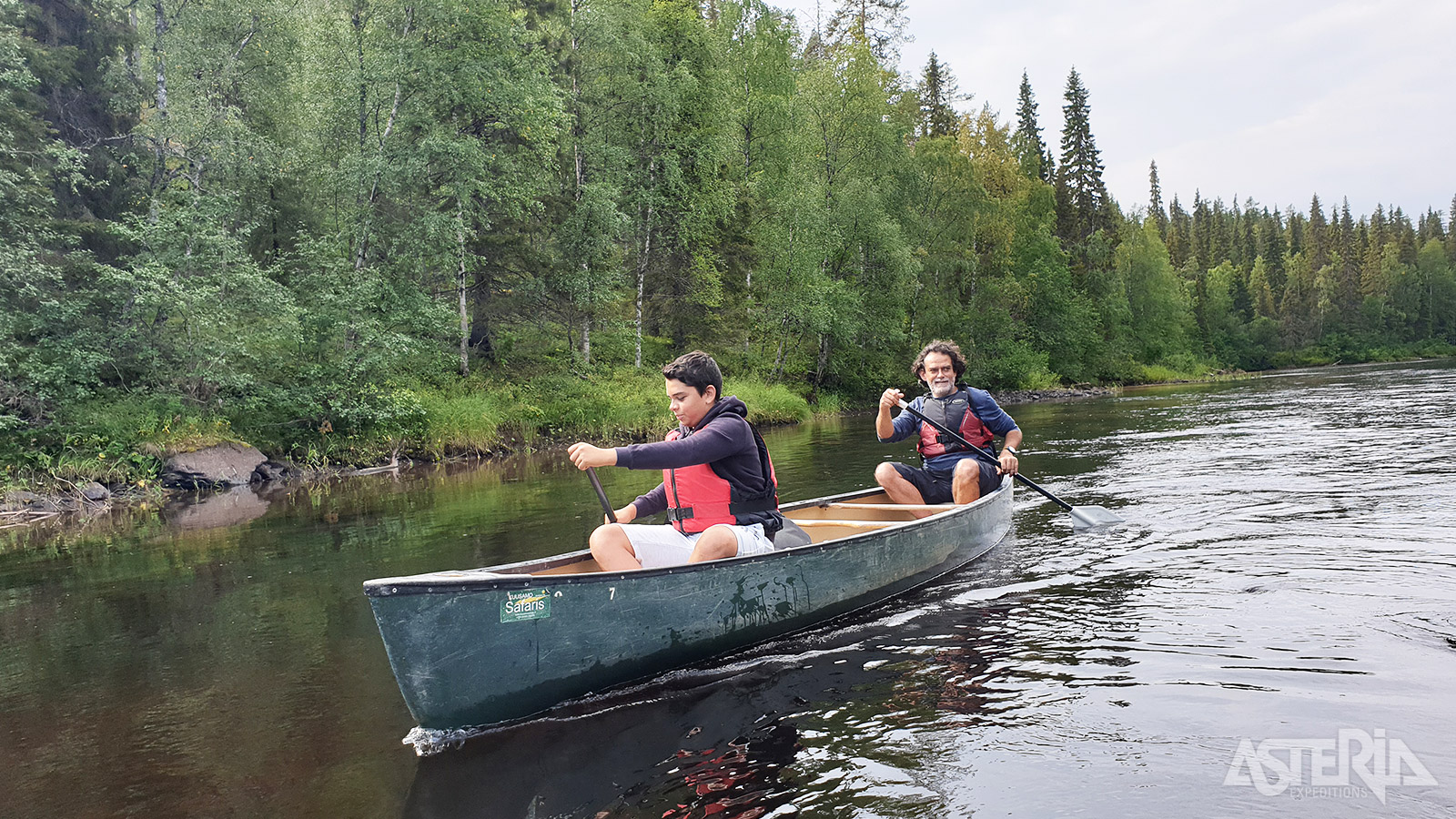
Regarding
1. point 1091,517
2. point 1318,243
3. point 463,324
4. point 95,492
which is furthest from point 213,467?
point 1318,243

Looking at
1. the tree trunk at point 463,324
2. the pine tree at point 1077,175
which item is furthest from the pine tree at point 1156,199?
the tree trunk at point 463,324

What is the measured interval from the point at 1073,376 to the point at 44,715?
1426 inches

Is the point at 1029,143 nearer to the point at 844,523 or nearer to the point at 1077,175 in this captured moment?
the point at 1077,175

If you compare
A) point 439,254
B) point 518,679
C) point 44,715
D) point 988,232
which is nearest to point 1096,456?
point 518,679

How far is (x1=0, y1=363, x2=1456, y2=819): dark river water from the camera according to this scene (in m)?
3.09

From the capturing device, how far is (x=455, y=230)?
17391 millimetres

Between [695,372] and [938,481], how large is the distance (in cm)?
363

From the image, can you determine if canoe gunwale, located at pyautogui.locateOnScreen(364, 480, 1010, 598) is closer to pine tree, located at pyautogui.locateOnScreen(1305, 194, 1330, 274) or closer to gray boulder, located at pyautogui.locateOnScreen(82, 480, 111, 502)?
gray boulder, located at pyautogui.locateOnScreen(82, 480, 111, 502)

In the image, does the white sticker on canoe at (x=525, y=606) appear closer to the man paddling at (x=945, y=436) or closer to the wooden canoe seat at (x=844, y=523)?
the wooden canoe seat at (x=844, y=523)

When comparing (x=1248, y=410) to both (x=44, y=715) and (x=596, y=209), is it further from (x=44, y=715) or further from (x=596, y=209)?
(x=44, y=715)

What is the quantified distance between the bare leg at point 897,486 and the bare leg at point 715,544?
10.2 feet

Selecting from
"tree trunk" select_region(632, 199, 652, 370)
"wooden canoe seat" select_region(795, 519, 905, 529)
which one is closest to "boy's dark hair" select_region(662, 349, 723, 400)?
"wooden canoe seat" select_region(795, 519, 905, 529)

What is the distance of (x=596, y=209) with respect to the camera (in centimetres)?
2005

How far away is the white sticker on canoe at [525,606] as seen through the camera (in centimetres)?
361
